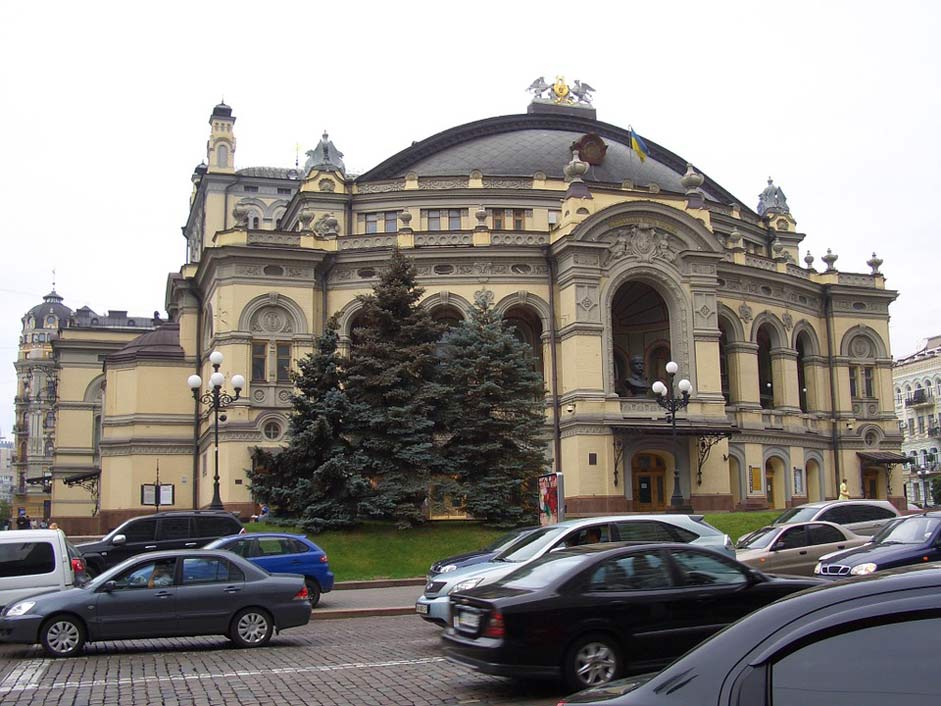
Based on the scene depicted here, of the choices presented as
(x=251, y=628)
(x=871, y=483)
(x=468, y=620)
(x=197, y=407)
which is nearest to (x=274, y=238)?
(x=197, y=407)

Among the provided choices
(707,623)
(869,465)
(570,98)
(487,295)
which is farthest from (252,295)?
(707,623)

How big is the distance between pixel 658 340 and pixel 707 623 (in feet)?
139

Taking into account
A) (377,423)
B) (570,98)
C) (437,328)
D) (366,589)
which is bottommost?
(366,589)

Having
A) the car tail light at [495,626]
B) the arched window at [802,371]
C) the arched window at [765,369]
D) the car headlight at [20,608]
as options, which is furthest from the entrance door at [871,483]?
the car tail light at [495,626]

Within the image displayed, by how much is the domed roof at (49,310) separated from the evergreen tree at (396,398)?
120 m

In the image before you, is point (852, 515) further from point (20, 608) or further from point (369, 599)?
point (20, 608)

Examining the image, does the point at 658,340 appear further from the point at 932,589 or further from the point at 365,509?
the point at 932,589

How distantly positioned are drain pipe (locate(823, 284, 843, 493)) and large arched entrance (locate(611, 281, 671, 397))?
400 inches

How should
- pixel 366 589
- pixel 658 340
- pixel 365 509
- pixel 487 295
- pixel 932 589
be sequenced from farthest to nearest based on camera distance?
pixel 658 340, pixel 487 295, pixel 365 509, pixel 366 589, pixel 932 589

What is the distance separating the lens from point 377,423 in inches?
1341

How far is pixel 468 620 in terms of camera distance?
11.7m

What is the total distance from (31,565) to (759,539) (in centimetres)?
1471

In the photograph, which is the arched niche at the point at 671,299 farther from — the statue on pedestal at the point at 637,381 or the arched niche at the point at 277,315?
the arched niche at the point at 277,315

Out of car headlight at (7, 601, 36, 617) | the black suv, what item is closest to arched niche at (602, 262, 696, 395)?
the black suv
